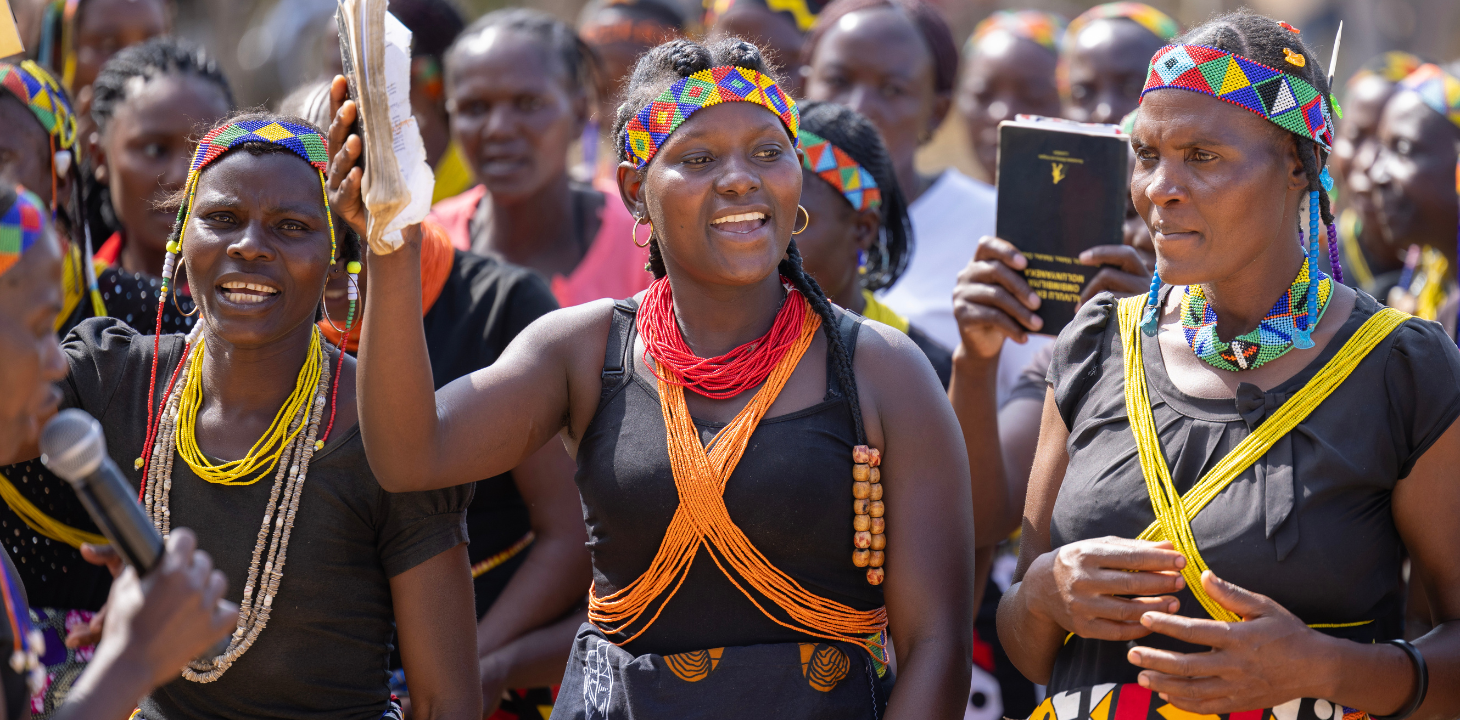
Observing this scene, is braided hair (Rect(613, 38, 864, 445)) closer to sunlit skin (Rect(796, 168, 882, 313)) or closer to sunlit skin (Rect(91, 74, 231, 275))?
sunlit skin (Rect(796, 168, 882, 313))

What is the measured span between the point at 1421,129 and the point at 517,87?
3.51 m

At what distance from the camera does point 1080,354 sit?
2.84 meters

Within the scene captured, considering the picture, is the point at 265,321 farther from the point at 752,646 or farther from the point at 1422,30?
the point at 1422,30

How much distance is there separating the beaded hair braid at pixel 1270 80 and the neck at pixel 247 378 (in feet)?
6.21

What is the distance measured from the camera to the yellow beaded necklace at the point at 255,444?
9.32 ft

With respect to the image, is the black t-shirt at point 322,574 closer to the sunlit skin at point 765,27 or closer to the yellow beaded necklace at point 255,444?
the yellow beaded necklace at point 255,444

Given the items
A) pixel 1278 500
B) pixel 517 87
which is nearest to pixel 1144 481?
pixel 1278 500

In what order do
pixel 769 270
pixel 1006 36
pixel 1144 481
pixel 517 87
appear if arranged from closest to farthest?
1. pixel 1144 481
2. pixel 769 270
3. pixel 517 87
4. pixel 1006 36

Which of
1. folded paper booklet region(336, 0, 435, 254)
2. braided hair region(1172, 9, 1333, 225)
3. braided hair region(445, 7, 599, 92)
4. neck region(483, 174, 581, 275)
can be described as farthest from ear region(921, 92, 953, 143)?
folded paper booklet region(336, 0, 435, 254)

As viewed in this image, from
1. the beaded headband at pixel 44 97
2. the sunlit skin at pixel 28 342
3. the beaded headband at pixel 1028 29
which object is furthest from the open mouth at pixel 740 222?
the beaded headband at pixel 1028 29

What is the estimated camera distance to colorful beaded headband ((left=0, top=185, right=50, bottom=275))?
→ 1.99 m

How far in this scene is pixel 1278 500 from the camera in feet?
7.92

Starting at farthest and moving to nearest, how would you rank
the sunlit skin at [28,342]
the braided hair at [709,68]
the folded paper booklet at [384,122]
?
the braided hair at [709,68] → the folded paper booklet at [384,122] → the sunlit skin at [28,342]

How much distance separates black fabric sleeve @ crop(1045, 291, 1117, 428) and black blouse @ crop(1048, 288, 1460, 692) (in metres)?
0.22
